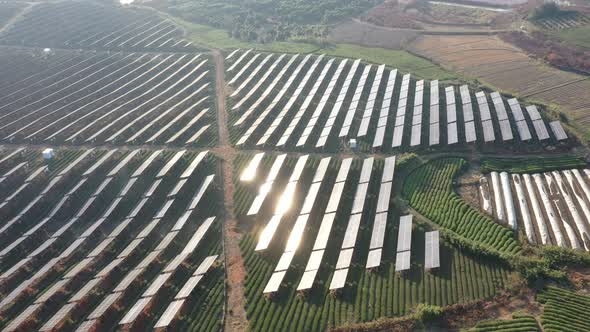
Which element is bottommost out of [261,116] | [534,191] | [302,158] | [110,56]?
[534,191]

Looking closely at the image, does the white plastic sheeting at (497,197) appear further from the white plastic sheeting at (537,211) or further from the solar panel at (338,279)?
the solar panel at (338,279)

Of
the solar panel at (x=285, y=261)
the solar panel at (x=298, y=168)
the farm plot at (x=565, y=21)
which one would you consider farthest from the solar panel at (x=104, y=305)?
the farm plot at (x=565, y=21)

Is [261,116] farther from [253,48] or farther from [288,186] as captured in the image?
[253,48]

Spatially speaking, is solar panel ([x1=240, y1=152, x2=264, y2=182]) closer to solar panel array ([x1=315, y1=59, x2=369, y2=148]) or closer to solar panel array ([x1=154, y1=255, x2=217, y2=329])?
solar panel array ([x1=315, y1=59, x2=369, y2=148])

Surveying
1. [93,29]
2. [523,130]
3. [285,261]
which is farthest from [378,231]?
[93,29]

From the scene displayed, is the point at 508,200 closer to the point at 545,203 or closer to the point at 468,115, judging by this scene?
the point at 545,203

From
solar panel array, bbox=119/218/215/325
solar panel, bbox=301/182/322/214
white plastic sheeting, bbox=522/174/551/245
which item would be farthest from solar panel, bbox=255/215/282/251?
white plastic sheeting, bbox=522/174/551/245

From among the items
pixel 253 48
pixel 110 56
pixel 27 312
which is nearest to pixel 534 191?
pixel 27 312
